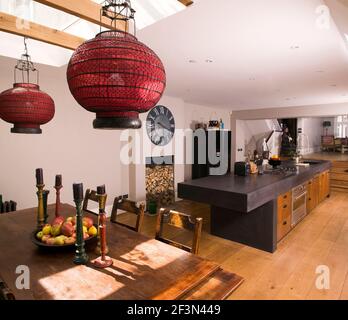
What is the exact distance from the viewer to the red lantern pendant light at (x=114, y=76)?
0.81 m

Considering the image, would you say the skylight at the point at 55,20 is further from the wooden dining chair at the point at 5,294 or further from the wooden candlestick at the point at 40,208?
the wooden dining chair at the point at 5,294

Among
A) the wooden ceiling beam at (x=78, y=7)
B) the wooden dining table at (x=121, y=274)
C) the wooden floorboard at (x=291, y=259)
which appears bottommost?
the wooden floorboard at (x=291, y=259)

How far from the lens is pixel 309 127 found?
11.0 metres

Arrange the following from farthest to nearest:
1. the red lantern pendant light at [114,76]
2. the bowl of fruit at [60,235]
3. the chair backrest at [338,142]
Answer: the chair backrest at [338,142] < the bowl of fruit at [60,235] < the red lantern pendant light at [114,76]

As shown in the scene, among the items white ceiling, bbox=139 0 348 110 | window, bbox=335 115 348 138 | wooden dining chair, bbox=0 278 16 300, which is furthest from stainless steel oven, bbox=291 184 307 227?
window, bbox=335 115 348 138

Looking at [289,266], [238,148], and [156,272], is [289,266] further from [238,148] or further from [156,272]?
[238,148]

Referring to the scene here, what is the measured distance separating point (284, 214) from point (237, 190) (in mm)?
1097

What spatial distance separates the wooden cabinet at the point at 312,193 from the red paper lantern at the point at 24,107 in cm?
443

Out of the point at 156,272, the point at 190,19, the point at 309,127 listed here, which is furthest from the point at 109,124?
the point at 309,127

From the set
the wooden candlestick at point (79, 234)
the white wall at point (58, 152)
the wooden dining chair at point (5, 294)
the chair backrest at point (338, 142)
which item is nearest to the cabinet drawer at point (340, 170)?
the chair backrest at point (338, 142)

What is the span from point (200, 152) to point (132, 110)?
546 cm

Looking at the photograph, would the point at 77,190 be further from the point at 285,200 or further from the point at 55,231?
the point at 285,200

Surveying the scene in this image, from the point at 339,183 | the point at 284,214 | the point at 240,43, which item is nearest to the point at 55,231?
the point at 240,43

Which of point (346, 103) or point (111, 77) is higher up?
point (346, 103)
